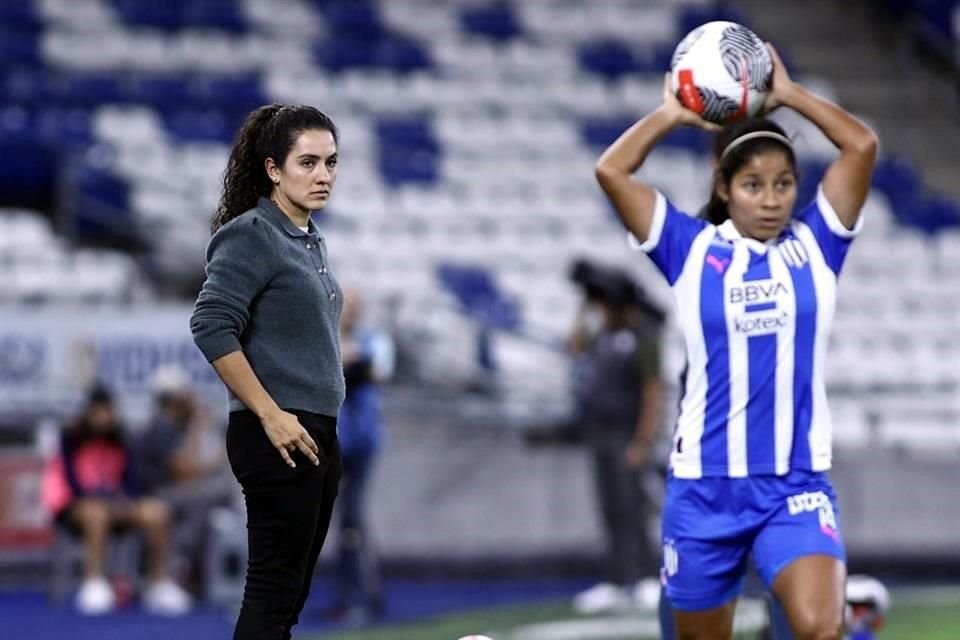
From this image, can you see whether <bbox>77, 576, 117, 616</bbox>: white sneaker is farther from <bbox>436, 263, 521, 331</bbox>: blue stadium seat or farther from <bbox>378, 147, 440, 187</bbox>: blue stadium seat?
<bbox>378, 147, 440, 187</bbox>: blue stadium seat

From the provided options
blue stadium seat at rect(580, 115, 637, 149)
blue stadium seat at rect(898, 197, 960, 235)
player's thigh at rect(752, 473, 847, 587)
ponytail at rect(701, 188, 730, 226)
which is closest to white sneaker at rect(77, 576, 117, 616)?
ponytail at rect(701, 188, 730, 226)

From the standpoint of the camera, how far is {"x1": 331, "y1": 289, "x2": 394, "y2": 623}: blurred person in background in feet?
34.8

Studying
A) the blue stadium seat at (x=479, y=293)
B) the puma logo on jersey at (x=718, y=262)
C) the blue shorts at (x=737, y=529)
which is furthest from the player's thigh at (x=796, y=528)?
the blue stadium seat at (x=479, y=293)

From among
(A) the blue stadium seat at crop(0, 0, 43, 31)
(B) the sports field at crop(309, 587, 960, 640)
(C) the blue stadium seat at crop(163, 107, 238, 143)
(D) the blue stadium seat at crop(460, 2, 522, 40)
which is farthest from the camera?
(D) the blue stadium seat at crop(460, 2, 522, 40)

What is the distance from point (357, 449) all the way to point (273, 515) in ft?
18.3

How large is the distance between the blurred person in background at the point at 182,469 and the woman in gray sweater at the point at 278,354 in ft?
23.8

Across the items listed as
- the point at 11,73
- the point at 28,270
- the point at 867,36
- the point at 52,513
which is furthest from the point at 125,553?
the point at 867,36

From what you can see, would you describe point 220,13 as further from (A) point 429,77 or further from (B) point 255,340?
(B) point 255,340

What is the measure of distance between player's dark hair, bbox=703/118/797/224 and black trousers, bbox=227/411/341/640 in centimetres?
144

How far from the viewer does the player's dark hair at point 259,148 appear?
17.3 ft

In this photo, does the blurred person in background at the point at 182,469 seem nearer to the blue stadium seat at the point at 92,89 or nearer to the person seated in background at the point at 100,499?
the person seated in background at the point at 100,499

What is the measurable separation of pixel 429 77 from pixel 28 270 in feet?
19.3

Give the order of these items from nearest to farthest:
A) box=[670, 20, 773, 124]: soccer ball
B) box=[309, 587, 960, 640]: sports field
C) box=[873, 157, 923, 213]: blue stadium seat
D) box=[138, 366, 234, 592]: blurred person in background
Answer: box=[670, 20, 773, 124]: soccer ball → box=[309, 587, 960, 640]: sports field → box=[138, 366, 234, 592]: blurred person in background → box=[873, 157, 923, 213]: blue stadium seat

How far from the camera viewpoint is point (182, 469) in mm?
12617
